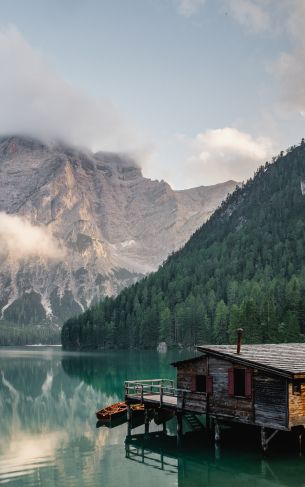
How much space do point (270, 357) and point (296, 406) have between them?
5206 mm

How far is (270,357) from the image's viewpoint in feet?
148

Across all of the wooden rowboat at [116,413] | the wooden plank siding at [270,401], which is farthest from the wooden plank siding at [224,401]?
the wooden rowboat at [116,413]

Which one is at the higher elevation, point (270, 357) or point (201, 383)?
point (270, 357)

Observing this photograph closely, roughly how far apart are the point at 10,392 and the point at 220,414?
187 feet

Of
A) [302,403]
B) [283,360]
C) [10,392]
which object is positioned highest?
[283,360]

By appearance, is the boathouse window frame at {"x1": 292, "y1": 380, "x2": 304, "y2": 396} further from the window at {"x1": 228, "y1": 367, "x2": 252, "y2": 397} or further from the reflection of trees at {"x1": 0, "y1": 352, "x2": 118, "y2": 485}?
the reflection of trees at {"x1": 0, "y1": 352, "x2": 118, "y2": 485}

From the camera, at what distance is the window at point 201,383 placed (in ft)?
160

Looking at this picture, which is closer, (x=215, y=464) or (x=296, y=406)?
(x=296, y=406)

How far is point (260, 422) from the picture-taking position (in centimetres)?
4250

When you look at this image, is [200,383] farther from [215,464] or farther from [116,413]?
[116,413]

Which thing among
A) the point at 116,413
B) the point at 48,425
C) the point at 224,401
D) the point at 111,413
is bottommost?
the point at 48,425

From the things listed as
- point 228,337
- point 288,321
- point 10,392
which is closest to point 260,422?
point 10,392

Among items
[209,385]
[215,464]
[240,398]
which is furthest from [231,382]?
[215,464]

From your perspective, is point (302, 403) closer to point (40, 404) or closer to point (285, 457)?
point (285, 457)
